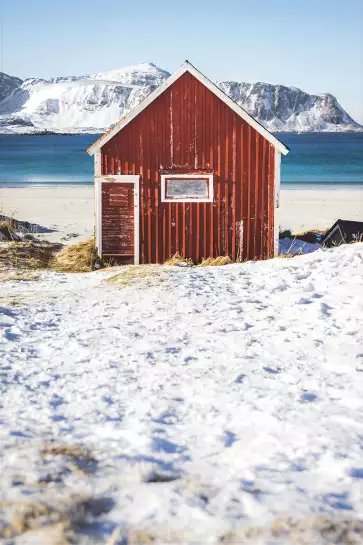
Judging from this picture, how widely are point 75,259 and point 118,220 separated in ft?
5.08

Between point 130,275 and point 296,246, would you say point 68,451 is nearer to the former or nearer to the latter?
point 130,275

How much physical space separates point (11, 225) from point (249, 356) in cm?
1530

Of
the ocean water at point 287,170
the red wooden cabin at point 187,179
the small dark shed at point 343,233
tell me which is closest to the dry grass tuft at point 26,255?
the red wooden cabin at point 187,179

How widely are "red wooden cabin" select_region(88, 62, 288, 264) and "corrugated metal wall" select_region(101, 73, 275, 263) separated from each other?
0.08 ft

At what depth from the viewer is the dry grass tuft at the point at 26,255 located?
13.9 metres

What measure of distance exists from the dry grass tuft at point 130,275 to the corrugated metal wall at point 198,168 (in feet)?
8.56

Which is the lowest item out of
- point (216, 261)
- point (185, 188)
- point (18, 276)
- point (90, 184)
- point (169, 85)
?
point (18, 276)

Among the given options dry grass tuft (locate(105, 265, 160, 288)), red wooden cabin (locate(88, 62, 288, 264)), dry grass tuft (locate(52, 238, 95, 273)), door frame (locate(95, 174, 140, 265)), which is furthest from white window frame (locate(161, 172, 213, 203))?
dry grass tuft (locate(105, 265, 160, 288))

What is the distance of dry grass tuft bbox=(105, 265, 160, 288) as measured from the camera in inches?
412

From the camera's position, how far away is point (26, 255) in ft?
49.7

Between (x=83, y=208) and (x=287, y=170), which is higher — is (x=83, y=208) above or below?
below

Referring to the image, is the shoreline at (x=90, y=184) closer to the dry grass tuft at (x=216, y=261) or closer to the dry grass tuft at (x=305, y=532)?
the dry grass tuft at (x=216, y=261)

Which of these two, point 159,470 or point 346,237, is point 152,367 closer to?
point 159,470

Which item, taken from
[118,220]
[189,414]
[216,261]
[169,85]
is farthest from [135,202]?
[189,414]
